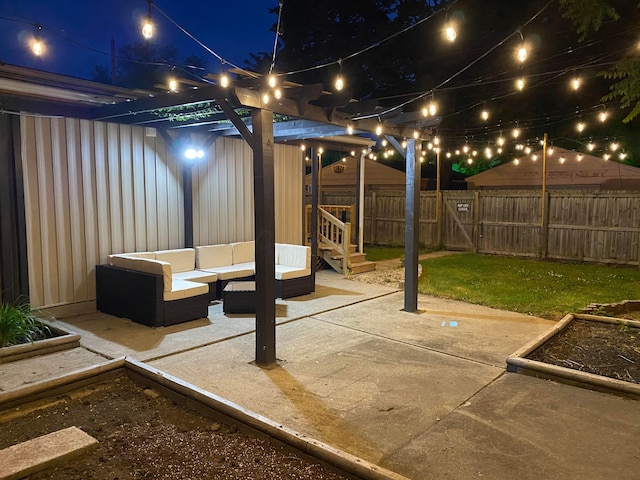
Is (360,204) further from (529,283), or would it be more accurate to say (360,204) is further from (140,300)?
(140,300)

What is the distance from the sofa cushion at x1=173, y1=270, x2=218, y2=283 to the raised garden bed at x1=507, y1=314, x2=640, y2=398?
4.46 meters

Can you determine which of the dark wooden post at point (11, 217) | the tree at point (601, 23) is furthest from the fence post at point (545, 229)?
the dark wooden post at point (11, 217)

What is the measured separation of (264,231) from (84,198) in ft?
11.2

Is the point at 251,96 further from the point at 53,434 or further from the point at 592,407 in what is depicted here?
the point at 592,407

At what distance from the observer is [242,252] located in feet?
28.4

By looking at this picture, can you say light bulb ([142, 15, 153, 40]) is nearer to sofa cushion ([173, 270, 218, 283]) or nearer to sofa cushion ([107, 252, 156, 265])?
sofa cushion ([107, 252, 156, 265])

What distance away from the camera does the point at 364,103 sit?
582 cm

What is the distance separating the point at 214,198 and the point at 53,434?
565 cm

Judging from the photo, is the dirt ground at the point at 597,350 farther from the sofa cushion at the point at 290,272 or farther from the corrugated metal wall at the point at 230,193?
the corrugated metal wall at the point at 230,193

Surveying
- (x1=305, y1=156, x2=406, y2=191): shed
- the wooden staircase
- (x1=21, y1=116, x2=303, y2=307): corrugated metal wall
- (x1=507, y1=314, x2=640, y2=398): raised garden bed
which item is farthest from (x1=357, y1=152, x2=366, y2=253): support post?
(x1=305, y1=156, x2=406, y2=191): shed

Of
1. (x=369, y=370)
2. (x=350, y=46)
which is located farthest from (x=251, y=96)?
(x=350, y=46)

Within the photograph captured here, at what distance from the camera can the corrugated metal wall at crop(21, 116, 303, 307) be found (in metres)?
6.30

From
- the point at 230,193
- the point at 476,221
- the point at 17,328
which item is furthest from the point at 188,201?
the point at 476,221

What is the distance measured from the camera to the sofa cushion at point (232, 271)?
7.59 metres
